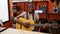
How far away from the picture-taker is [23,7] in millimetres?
3887

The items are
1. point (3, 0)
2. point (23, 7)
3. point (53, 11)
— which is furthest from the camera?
point (23, 7)

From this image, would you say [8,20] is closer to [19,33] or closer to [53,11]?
[53,11]

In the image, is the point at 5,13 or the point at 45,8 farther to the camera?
the point at 45,8

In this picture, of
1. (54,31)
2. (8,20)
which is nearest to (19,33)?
(54,31)

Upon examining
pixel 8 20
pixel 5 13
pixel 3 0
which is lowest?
pixel 8 20

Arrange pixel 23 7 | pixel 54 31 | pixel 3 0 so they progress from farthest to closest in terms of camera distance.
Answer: pixel 23 7 < pixel 3 0 < pixel 54 31

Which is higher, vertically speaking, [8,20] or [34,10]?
[34,10]

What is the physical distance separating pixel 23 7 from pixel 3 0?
115 centimetres

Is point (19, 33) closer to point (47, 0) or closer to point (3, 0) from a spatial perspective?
point (3, 0)

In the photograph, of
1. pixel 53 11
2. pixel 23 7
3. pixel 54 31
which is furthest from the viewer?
pixel 23 7

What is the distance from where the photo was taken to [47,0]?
3.66 metres

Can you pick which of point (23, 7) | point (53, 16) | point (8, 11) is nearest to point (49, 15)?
point (53, 16)

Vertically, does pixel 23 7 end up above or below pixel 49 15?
above

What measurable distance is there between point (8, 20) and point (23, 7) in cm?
110
